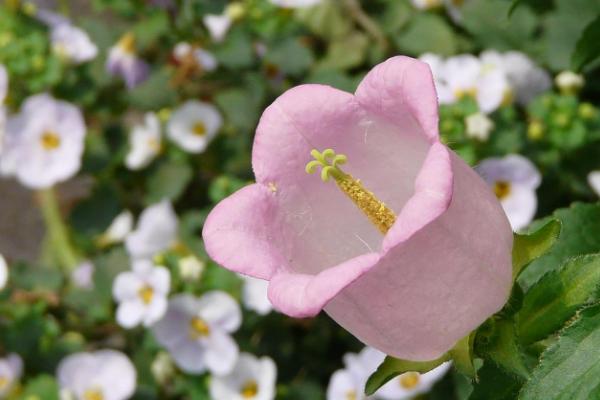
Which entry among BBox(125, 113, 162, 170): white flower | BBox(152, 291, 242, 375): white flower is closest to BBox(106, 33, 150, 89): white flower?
BBox(125, 113, 162, 170): white flower

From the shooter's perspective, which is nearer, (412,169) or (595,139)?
(412,169)

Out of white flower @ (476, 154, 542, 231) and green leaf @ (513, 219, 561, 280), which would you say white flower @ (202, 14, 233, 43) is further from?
green leaf @ (513, 219, 561, 280)

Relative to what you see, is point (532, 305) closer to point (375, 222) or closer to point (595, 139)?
point (375, 222)

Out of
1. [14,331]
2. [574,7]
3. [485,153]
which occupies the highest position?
[574,7]

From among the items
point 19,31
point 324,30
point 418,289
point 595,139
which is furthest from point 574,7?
point 19,31

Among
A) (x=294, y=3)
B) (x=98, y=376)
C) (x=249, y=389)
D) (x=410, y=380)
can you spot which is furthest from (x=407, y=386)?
(x=294, y=3)

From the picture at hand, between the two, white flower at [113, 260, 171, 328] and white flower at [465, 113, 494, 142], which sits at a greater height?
white flower at [465, 113, 494, 142]

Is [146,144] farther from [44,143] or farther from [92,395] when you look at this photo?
[92,395]
